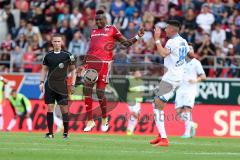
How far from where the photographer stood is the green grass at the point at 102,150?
14539 mm

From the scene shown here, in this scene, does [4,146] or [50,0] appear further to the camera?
[50,0]

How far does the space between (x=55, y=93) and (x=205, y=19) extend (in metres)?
12.8

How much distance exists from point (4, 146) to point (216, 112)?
40.7 ft

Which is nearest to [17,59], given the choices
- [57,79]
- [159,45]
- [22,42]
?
[22,42]

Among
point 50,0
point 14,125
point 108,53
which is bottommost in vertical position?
point 14,125

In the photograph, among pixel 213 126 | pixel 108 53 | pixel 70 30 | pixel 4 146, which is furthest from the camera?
pixel 70 30

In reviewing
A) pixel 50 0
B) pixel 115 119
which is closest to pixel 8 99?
pixel 115 119

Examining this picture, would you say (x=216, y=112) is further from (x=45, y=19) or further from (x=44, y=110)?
(x=45, y=19)

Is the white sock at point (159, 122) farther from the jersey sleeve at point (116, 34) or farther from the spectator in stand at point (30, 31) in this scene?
the spectator in stand at point (30, 31)

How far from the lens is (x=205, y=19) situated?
100 feet

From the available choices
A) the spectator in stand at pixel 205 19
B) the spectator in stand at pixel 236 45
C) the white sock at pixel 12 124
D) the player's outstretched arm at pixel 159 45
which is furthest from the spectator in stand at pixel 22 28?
the player's outstretched arm at pixel 159 45

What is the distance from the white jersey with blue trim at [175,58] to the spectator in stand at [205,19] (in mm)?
13162

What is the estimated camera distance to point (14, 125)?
2805 cm

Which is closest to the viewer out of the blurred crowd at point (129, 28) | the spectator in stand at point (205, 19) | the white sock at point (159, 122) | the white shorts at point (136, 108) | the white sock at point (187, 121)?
the white sock at point (159, 122)
